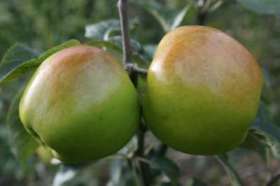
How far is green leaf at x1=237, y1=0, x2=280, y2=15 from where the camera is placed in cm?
126

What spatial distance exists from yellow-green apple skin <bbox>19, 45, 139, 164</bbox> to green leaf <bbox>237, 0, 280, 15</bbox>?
0.41m

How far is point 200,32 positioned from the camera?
1.01m

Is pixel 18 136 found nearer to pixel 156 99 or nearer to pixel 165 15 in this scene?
pixel 156 99

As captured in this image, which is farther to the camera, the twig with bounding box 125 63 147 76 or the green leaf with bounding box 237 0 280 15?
the green leaf with bounding box 237 0 280 15

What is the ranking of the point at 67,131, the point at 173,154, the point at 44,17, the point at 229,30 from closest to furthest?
the point at 67,131, the point at 44,17, the point at 173,154, the point at 229,30

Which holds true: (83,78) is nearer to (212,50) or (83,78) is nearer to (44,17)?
(212,50)

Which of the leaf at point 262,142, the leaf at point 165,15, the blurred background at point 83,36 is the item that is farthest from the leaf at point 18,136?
the blurred background at point 83,36

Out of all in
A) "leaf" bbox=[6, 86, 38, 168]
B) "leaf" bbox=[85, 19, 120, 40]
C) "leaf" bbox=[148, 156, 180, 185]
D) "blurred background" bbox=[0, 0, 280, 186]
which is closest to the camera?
"leaf" bbox=[6, 86, 38, 168]

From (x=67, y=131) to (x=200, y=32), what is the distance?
11.0 inches

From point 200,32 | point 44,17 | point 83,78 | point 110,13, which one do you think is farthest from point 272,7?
point 110,13

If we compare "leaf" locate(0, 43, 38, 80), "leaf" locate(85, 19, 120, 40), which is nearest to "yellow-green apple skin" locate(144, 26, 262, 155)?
"leaf" locate(0, 43, 38, 80)

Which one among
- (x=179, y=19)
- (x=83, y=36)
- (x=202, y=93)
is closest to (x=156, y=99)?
(x=202, y=93)

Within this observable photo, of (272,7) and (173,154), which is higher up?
(272,7)

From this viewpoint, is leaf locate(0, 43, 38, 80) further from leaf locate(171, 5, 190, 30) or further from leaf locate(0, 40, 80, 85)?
leaf locate(171, 5, 190, 30)
